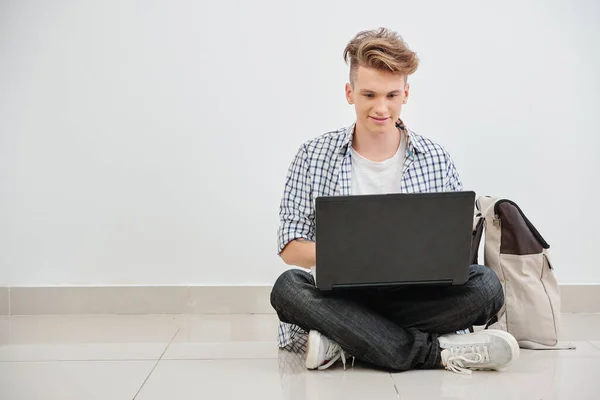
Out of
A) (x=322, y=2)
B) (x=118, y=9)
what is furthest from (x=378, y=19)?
(x=118, y=9)

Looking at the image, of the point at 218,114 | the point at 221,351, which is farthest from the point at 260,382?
the point at 218,114

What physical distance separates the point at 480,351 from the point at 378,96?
2.38ft

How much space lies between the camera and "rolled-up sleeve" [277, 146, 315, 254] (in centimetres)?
218

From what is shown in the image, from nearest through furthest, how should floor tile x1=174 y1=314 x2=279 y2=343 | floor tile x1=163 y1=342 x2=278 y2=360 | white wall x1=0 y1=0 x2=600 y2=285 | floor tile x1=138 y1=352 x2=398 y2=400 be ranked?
floor tile x1=138 y1=352 x2=398 y2=400 → floor tile x1=163 y1=342 x2=278 y2=360 → floor tile x1=174 y1=314 x2=279 y2=343 → white wall x1=0 y1=0 x2=600 y2=285

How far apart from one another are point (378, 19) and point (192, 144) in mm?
832

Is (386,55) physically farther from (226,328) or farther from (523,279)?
(226,328)

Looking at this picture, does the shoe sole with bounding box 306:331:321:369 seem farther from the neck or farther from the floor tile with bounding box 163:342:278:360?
the neck

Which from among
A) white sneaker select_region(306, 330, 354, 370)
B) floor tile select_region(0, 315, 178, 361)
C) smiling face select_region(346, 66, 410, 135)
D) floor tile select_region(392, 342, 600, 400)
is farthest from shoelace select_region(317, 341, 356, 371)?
smiling face select_region(346, 66, 410, 135)

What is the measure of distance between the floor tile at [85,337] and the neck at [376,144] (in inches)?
32.7

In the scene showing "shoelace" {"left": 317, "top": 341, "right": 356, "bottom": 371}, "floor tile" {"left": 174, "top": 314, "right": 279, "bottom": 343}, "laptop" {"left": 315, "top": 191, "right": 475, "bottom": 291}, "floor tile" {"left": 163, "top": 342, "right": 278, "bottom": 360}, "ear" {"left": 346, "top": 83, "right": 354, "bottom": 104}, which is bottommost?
"floor tile" {"left": 174, "top": 314, "right": 279, "bottom": 343}

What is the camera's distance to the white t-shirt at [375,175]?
2221mm

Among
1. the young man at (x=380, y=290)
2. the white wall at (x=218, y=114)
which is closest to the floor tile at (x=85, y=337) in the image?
the white wall at (x=218, y=114)

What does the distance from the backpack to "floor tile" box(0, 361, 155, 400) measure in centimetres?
105

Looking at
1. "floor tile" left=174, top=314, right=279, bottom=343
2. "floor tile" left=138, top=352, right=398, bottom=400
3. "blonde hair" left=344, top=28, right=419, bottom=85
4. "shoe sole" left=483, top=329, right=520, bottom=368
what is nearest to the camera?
"floor tile" left=138, top=352, right=398, bottom=400
